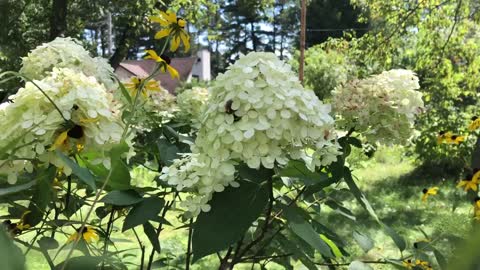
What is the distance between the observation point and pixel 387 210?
4.98 meters

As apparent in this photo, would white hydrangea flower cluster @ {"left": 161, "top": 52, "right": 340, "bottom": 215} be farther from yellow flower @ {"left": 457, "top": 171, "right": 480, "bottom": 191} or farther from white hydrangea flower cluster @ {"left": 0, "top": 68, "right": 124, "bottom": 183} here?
yellow flower @ {"left": 457, "top": 171, "right": 480, "bottom": 191}

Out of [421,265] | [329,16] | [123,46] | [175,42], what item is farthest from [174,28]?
[329,16]

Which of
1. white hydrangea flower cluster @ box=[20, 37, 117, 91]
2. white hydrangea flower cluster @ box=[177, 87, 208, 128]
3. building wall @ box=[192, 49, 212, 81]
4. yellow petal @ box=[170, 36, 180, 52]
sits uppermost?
yellow petal @ box=[170, 36, 180, 52]

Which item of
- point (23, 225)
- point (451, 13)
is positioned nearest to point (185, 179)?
point (23, 225)

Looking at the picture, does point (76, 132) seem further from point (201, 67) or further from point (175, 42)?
point (201, 67)

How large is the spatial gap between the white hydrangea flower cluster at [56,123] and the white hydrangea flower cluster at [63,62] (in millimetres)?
274

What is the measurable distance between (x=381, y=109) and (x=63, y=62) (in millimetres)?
649

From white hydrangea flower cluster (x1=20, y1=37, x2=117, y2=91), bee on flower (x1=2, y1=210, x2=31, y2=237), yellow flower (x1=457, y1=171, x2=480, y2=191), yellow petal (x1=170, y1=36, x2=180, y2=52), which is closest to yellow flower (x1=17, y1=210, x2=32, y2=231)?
bee on flower (x1=2, y1=210, x2=31, y2=237)

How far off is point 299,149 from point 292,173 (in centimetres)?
5

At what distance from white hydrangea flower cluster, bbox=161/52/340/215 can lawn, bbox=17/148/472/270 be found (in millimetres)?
1580

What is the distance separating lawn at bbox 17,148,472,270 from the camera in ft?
11.0

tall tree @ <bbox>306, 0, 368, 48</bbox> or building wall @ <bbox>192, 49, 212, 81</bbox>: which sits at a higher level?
tall tree @ <bbox>306, 0, 368, 48</bbox>

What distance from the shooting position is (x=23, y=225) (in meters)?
0.87

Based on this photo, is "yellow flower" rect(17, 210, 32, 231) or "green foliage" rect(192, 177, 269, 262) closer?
"green foliage" rect(192, 177, 269, 262)
